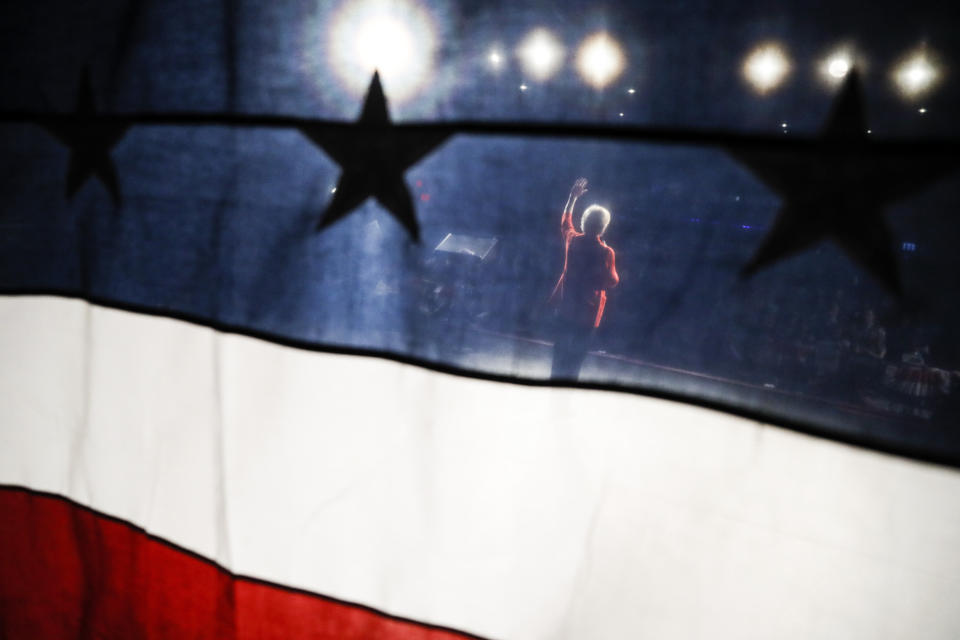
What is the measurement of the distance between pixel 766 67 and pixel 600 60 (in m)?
0.19

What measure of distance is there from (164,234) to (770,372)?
100 centimetres

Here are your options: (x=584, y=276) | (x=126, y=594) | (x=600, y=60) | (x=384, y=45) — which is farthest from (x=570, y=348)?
(x=126, y=594)

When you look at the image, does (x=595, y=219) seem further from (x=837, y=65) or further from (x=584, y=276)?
(x=837, y=65)

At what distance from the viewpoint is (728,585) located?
2.05 feet

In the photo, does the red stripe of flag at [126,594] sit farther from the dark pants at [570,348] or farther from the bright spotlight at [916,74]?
the bright spotlight at [916,74]

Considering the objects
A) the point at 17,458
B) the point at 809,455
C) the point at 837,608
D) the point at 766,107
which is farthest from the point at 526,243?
the point at 17,458

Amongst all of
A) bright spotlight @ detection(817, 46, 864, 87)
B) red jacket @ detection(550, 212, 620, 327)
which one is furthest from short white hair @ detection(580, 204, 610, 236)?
bright spotlight @ detection(817, 46, 864, 87)

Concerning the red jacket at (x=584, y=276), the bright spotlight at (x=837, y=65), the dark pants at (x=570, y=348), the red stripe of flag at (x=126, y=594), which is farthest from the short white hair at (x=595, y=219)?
the red stripe of flag at (x=126, y=594)

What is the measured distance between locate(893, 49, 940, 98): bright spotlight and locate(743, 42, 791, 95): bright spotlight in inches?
4.1

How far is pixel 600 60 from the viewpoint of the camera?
613mm

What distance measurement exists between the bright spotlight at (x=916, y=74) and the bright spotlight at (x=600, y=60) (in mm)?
284

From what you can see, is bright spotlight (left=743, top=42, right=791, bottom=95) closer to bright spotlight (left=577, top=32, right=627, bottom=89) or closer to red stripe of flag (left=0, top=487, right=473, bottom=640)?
bright spotlight (left=577, top=32, right=627, bottom=89)

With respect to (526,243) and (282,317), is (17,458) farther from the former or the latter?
(526,243)

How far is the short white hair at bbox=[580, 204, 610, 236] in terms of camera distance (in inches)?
24.7
